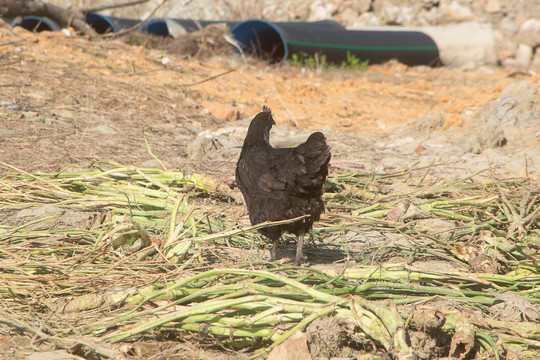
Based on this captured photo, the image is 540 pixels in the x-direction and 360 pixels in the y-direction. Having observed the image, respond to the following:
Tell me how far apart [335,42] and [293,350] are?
9658 mm

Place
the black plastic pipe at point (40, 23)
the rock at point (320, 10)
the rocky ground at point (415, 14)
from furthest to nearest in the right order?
the rock at point (320, 10) < the rocky ground at point (415, 14) < the black plastic pipe at point (40, 23)

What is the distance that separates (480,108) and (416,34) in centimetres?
547

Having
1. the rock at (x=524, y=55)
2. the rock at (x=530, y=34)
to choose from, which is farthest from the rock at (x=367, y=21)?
the rock at (x=524, y=55)

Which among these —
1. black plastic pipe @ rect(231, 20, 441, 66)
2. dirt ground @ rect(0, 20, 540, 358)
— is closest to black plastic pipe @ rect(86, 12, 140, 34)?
dirt ground @ rect(0, 20, 540, 358)

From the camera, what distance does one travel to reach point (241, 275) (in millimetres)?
2980

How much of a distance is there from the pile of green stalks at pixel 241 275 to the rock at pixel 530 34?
30.8 ft

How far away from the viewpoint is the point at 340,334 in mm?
2676

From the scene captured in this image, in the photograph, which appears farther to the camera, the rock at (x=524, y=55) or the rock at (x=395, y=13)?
the rock at (x=395, y=13)

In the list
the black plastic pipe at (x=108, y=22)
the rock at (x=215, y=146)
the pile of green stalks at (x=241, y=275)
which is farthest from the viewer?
the black plastic pipe at (x=108, y=22)

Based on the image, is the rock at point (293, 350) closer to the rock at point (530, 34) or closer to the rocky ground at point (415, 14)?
the rocky ground at point (415, 14)

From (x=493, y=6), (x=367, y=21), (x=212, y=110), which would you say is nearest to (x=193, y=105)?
(x=212, y=110)

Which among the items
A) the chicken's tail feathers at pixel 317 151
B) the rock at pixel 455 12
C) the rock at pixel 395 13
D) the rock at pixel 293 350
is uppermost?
the chicken's tail feathers at pixel 317 151

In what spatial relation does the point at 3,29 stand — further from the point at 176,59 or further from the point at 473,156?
the point at 473,156

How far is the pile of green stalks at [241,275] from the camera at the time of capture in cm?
268
